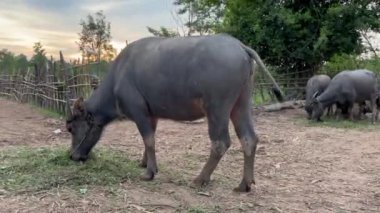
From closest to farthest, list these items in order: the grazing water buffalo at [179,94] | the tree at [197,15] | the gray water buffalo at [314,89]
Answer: the grazing water buffalo at [179,94] → the gray water buffalo at [314,89] → the tree at [197,15]

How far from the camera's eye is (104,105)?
5984mm

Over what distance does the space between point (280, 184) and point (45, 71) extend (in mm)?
11160

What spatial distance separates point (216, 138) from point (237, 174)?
4.05ft

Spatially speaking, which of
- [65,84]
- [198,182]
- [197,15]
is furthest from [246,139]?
[197,15]

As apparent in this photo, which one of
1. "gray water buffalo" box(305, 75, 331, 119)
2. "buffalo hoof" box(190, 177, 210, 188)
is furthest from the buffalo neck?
"gray water buffalo" box(305, 75, 331, 119)

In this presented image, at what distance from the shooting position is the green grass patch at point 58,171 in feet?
16.8

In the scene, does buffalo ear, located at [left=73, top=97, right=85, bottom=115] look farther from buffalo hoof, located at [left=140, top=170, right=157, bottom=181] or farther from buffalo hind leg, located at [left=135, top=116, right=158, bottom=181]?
buffalo hoof, located at [left=140, top=170, right=157, bottom=181]

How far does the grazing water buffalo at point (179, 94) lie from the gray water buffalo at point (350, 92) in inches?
306

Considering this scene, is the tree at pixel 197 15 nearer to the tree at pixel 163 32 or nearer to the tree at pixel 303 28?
the tree at pixel 163 32

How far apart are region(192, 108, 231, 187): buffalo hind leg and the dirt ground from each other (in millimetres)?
131

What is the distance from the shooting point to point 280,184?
19.6ft

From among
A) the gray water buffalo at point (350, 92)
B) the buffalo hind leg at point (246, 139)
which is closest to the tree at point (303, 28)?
the gray water buffalo at point (350, 92)

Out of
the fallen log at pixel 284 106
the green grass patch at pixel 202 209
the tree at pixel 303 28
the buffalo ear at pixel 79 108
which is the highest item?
the tree at pixel 303 28

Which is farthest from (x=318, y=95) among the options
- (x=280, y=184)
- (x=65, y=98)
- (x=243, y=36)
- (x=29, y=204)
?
(x=29, y=204)
